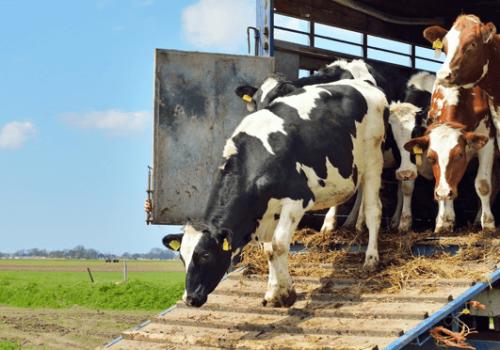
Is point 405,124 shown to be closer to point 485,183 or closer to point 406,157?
point 406,157

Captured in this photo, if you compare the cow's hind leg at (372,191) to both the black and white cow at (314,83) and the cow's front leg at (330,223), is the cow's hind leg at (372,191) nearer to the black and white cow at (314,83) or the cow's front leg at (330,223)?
the cow's front leg at (330,223)

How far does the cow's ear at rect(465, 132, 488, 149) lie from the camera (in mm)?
6430

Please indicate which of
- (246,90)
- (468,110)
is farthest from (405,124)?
(246,90)

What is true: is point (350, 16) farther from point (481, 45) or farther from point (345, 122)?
point (345, 122)

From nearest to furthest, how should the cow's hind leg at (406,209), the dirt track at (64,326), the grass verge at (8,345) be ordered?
the cow's hind leg at (406,209) < the grass verge at (8,345) < the dirt track at (64,326)

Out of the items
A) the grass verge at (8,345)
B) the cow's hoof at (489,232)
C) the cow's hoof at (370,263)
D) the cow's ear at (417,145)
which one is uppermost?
the cow's ear at (417,145)

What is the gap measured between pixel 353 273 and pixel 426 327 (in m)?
1.59

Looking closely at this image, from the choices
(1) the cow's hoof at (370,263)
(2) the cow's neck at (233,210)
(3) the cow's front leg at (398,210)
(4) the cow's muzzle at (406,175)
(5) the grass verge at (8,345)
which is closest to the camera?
(2) the cow's neck at (233,210)

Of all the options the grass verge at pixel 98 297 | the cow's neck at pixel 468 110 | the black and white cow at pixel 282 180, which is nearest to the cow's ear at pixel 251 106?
the black and white cow at pixel 282 180

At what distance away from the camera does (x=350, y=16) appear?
10859mm

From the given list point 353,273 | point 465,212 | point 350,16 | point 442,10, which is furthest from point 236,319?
point 442,10

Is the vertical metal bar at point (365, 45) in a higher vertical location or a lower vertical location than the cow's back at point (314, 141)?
higher

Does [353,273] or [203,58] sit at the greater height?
[203,58]

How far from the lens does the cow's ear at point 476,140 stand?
6430mm
